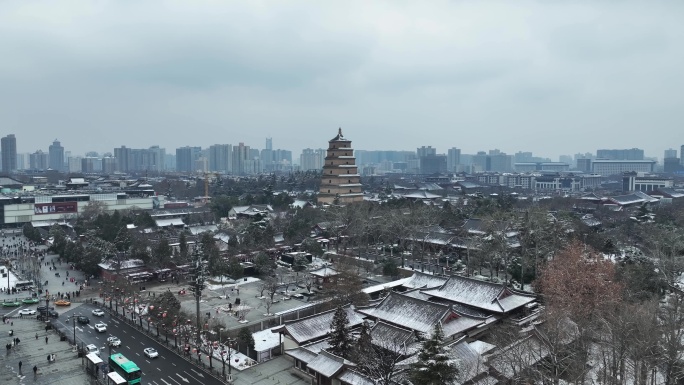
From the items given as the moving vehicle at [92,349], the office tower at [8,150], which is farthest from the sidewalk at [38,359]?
the office tower at [8,150]

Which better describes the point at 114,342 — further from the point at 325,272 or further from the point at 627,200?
the point at 627,200

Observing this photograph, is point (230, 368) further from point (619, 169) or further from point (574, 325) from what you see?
point (619, 169)

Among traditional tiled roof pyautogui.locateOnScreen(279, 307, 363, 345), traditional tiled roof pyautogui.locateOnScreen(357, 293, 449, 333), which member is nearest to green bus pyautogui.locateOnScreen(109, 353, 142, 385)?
traditional tiled roof pyautogui.locateOnScreen(279, 307, 363, 345)

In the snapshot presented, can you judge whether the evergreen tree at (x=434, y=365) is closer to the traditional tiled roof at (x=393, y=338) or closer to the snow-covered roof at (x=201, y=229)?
the traditional tiled roof at (x=393, y=338)

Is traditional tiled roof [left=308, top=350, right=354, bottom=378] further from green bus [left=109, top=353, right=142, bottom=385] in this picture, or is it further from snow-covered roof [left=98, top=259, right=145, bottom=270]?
snow-covered roof [left=98, top=259, right=145, bottom=270]

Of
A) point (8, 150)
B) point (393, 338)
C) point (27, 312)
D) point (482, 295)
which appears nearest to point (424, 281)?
point (482, 295)

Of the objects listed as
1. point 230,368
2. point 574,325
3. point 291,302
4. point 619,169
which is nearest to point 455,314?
point 574,325
